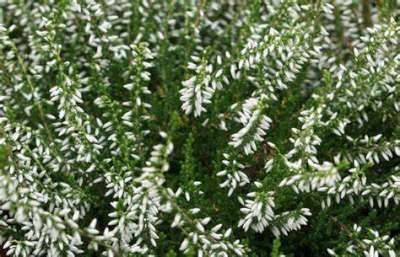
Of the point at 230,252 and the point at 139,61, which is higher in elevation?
the point at 139,61

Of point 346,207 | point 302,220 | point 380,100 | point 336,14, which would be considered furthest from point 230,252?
point 336,14

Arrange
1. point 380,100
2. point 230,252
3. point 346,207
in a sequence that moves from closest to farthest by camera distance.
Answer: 1. point 230,252
2. point 346,207
3. point 380,100

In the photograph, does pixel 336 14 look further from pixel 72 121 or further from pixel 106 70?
pixel 72 121

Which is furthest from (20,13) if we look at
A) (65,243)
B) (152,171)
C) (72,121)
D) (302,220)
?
(302,220)

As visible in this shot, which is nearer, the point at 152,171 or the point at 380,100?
the point at 152,171

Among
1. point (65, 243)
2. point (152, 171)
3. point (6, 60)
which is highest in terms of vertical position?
point (152, 171)

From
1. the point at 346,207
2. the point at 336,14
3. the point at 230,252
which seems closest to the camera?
the point at 230,252

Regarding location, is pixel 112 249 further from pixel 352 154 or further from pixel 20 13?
pixel 20 13
